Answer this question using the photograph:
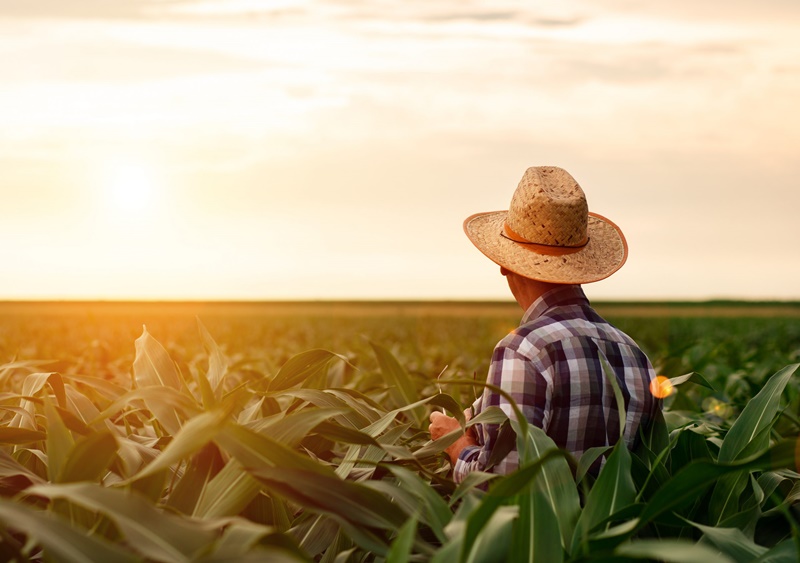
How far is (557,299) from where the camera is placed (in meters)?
2.55

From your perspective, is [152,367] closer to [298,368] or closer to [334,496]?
[298,368]

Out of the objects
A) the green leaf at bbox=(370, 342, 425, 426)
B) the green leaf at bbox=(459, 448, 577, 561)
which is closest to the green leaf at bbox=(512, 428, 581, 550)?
the green leaf at bbox=(459, 448, 577, 561)

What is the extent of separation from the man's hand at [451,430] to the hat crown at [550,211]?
66 cm

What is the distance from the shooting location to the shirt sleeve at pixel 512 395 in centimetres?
228

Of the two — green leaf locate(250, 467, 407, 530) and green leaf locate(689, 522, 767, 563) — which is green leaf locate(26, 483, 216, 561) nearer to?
green leaf locate(250, 467, 407, 530)

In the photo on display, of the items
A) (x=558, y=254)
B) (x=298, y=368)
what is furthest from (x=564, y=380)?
(x=298, y=368)

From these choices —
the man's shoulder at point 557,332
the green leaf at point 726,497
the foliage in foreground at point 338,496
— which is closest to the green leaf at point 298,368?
the foliage in foreground at point 338,496

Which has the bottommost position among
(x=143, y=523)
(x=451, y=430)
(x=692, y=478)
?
(x=451, y=430)

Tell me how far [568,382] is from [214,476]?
1103mm

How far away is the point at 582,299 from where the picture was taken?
2.59 meters

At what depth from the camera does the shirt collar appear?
2547 millimetres

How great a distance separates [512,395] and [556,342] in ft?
0.69

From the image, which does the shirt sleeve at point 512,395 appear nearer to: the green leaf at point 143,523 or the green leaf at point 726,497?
the green leaf at point 726,497

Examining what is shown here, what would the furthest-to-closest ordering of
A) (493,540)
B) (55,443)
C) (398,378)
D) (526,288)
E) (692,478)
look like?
(398,378), (526,288), (55,443), (692,478), (493,540)
